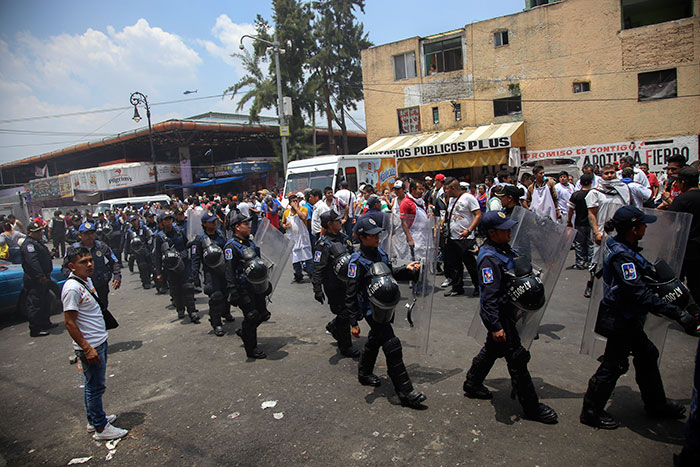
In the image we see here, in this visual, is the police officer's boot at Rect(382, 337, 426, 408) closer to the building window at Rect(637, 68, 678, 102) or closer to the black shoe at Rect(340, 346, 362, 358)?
the black shoe at Rect(340, 346, 362, 358)

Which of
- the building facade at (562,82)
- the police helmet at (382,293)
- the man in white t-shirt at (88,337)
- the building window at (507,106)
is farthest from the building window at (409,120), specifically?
the man in white t-shirt at (88,337)

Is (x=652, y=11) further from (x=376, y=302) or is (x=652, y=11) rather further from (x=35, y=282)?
(x=35, y=282)

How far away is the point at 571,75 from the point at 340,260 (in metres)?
21.1

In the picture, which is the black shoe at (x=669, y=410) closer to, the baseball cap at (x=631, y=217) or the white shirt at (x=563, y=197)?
the baseball cap at (x=631, y=217)

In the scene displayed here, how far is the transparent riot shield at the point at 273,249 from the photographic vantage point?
5.90m

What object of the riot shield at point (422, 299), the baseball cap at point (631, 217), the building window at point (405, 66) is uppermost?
the building window at point (405, 66)

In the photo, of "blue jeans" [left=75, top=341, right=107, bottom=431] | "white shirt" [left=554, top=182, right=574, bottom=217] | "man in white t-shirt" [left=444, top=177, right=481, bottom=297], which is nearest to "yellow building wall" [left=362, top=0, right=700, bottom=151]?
"white shirt" [left=554, top=182, right=574, bottom=217]

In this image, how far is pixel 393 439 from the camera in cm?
345

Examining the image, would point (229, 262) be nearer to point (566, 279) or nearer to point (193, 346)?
point (193, 346)

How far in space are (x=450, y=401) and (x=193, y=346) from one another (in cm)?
365

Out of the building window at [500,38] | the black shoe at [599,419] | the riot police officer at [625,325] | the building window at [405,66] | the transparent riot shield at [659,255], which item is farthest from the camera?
the building window at [405,66]

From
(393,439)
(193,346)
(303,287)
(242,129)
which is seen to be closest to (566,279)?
(303,287)

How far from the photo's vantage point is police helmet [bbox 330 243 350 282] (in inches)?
180

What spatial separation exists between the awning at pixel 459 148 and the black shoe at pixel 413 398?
59.0ft
